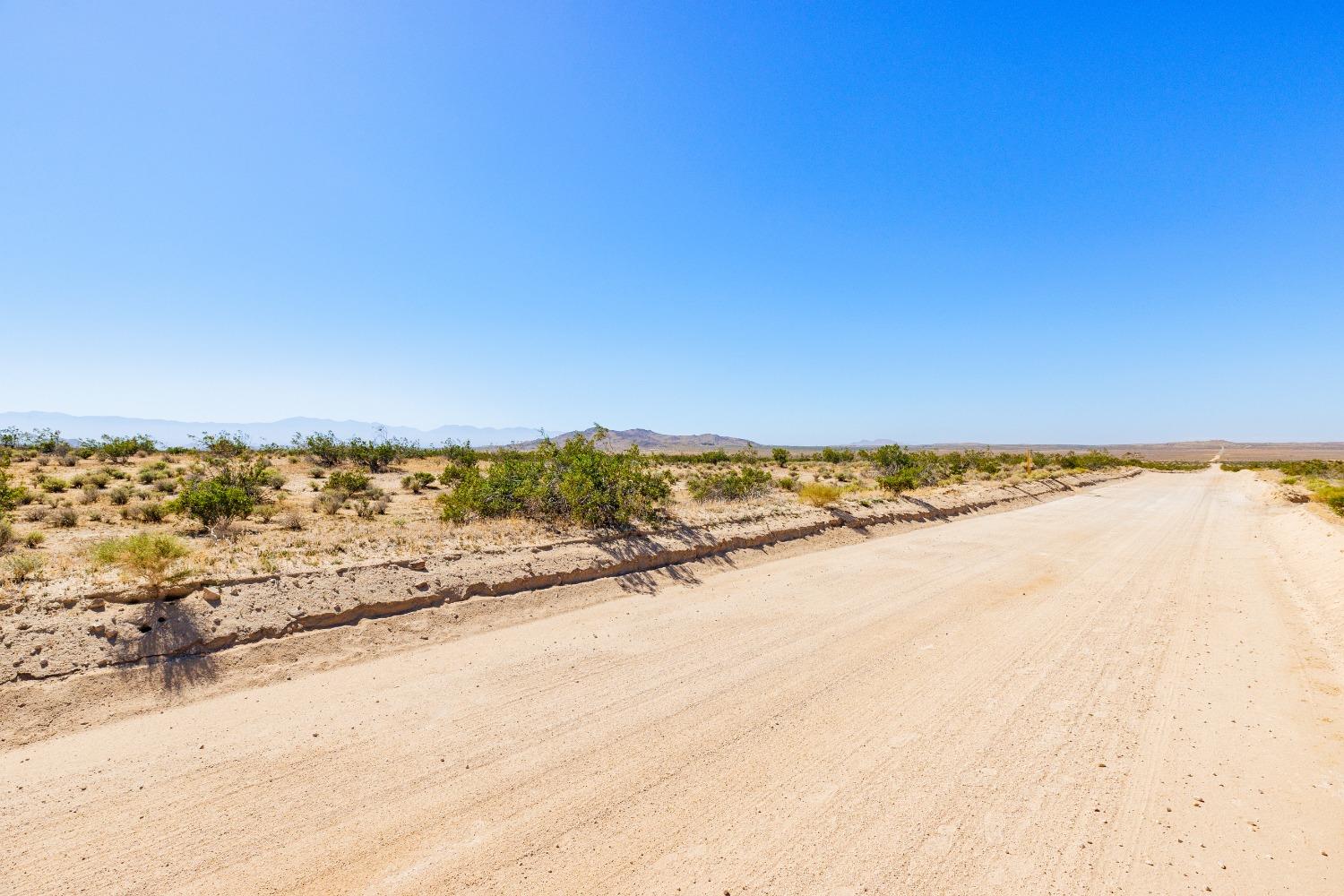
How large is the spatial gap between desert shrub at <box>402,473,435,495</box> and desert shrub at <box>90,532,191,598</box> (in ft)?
47.5

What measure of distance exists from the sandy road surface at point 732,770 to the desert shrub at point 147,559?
1987mm

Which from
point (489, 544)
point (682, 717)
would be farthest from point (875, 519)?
point (682, 717)

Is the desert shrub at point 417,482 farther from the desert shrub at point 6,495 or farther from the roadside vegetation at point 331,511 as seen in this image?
the desert shrub at point 6,495

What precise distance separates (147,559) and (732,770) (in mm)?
6721

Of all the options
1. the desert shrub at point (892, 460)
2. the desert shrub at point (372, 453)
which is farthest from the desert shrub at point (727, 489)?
the desert shrub at point (372, 453)

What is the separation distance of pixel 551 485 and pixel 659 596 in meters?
4.15

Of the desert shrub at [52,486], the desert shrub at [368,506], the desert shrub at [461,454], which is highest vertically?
the desert shrub at [461,454]

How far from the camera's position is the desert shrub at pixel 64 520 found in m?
12.0

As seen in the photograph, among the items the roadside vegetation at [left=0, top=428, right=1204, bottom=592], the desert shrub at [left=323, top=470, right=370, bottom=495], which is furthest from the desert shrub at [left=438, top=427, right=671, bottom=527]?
the desert shrub at [left=323, top=470, right=370, bottom=495]

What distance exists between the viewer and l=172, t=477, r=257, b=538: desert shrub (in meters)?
11.7

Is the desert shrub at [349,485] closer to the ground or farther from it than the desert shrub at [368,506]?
farther from it

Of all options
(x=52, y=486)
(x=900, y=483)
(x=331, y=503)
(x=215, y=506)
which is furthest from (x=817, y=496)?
(x=52, y=486)

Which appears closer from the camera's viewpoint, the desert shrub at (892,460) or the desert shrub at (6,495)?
the desert shrub at (6,495)

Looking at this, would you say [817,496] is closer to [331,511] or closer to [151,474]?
[331,511]
